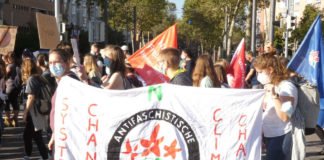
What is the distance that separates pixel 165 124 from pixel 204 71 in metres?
1.82

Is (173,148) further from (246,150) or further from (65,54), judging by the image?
(65,54)

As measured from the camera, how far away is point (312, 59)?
289 inches

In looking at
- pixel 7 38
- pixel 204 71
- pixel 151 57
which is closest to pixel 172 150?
pixel 204 71

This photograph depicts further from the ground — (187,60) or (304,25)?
(304,25)

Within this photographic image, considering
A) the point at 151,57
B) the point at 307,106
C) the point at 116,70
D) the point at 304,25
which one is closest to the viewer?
the point at 307,106

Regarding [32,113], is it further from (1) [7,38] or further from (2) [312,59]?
(1) [7,38]

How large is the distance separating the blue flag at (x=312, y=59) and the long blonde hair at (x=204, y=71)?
860 millimetres

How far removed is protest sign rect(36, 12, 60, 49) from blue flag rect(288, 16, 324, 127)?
6126 millimetres


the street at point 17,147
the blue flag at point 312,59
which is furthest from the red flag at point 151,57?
the blue flag at point 312,59

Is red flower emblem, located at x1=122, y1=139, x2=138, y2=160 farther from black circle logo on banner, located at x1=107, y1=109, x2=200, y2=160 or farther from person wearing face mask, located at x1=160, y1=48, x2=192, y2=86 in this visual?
person wearing face mask, located at x1=160, y1=48, x2=192, y2=86

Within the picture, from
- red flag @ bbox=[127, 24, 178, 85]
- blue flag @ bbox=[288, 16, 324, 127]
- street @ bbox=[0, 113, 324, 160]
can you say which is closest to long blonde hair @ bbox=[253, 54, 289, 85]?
blue flag @ bbox=[288, 16, 324, 127]

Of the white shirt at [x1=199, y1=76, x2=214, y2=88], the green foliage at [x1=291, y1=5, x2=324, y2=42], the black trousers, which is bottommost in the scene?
the black trousers

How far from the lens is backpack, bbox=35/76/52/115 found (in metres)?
8.13

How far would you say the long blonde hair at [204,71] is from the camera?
726 centimetres
